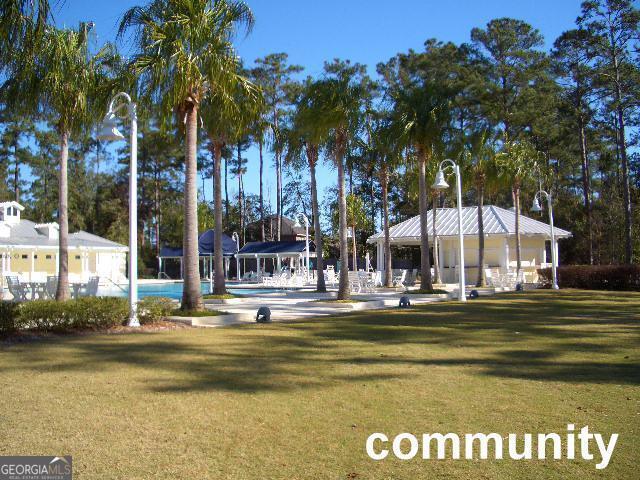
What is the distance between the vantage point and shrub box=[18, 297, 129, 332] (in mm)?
11883

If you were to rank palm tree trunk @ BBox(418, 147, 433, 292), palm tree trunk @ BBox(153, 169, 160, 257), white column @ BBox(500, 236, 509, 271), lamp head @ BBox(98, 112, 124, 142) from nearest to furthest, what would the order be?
1. lamp head @ BBox(98, 112, 124, 142)
2. palm tree trunk @ BBox(418, 147, 433, 292)
3. white column @ BBox(500, 236, 509, 271)
4. palm tree trunk @ BBox(153, 169, 160, 257)

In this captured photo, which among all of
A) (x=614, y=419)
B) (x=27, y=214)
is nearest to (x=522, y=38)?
(x=614, y=419)

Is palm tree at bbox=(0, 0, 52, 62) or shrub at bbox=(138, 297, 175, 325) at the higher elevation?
palm tree at bbox=(0, 0, 52, 62)

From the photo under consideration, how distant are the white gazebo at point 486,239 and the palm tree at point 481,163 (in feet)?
18.1

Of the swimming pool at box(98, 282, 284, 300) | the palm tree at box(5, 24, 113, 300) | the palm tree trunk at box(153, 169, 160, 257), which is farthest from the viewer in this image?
the palm tree trunk at box(153, 169, 160, 257)

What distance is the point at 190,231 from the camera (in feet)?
48.3

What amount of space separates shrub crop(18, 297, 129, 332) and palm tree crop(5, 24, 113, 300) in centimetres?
563

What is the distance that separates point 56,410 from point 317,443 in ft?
9.07

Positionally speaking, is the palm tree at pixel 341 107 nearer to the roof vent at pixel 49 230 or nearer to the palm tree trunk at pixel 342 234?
the palm tree trunk at pixel 342 234

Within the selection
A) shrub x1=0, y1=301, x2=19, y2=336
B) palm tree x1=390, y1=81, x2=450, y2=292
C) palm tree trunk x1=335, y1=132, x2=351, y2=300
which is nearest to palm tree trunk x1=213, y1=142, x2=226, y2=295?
palm tree trunk x1=335, y1=132, x2=351, y2=300

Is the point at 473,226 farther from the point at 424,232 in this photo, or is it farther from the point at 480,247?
the point at 424,232

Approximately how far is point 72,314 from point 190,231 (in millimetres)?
3574

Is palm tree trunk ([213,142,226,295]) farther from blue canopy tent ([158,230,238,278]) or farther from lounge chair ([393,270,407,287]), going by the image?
blue canopy tent ([158,230,238,278])

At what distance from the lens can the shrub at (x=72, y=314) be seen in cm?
1188
